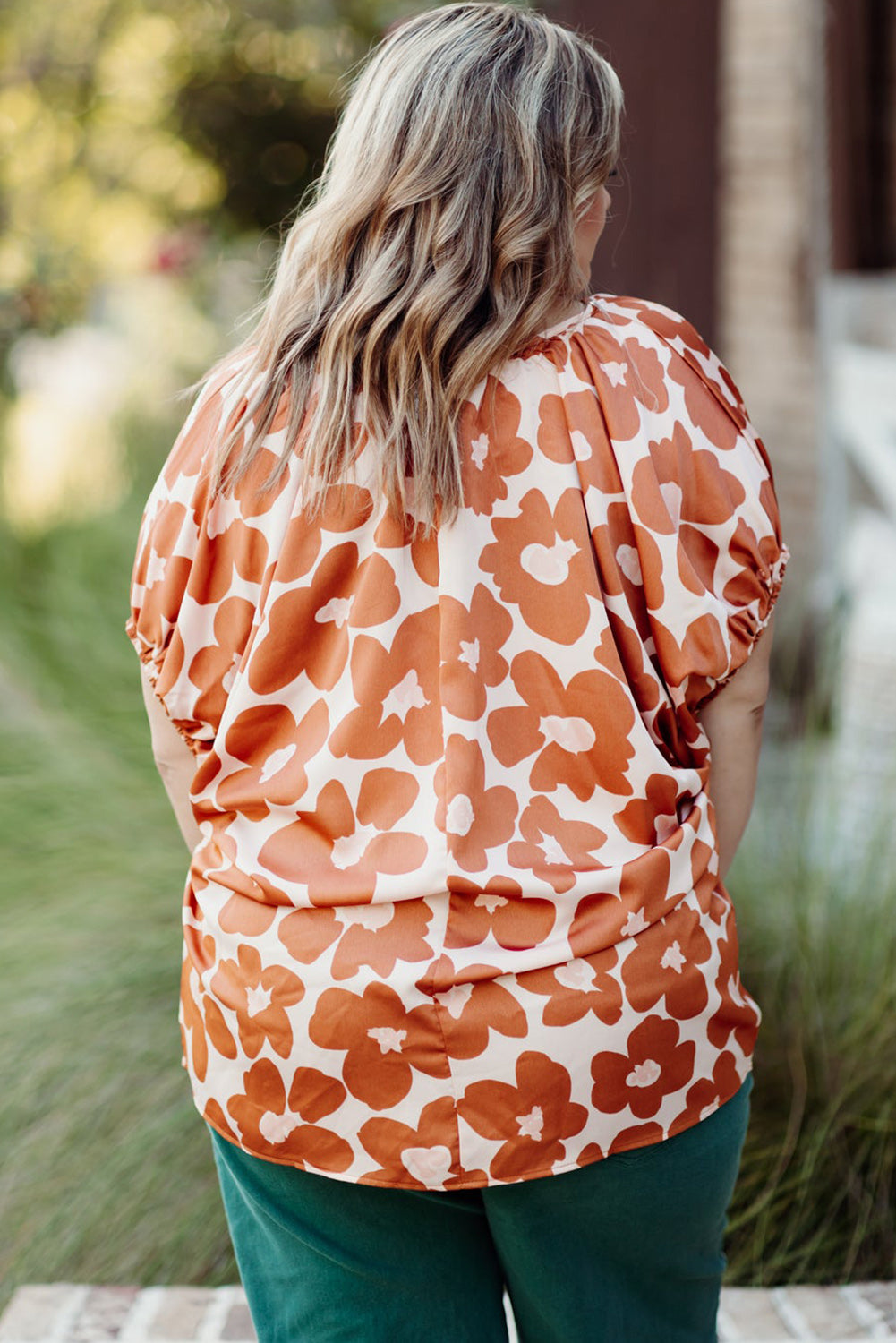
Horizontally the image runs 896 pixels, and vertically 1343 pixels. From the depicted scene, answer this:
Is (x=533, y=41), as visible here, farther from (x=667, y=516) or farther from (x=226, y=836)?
(x=226, y=836)

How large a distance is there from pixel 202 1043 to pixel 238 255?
20.7ft

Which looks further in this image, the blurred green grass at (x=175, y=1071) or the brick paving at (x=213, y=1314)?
the blurred green grass at (x=175, y=1071)

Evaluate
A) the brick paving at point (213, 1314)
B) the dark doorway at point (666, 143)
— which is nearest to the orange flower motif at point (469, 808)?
the brick paving at point (213, 1314)

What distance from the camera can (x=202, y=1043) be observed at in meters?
1.24

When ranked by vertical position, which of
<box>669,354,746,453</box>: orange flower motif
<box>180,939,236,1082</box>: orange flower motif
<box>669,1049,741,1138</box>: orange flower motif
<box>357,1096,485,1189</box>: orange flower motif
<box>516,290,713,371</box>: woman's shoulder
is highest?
<box>516,290,713,371</box>: woman's shoulder

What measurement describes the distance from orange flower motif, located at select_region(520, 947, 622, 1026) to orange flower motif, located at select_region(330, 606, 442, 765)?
202 millimetres

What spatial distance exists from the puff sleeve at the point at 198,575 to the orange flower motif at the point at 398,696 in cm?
14

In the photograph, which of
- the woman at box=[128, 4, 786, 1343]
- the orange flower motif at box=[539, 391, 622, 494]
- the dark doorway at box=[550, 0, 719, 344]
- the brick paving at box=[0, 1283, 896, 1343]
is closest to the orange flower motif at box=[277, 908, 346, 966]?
the woman at box=[128, 4, 786, 1343]

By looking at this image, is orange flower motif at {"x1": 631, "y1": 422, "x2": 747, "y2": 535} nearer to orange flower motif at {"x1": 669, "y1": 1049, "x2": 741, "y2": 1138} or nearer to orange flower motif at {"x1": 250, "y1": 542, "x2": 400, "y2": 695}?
orange flower motif at {"x1": 250, "y1": 542, "x2": 400, "y2": 695}

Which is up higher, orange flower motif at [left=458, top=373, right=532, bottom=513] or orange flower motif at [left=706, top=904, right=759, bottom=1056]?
orange flower motif at [left=458, top=373, right=532, bottom=513]

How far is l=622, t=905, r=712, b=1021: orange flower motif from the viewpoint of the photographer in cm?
112

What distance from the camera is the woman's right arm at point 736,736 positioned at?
128 centimetres

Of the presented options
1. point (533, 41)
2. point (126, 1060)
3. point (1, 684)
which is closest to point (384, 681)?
point (533, 41)

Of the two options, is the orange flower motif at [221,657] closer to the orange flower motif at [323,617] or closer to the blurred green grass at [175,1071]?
the orange flower motif at [323,617]
